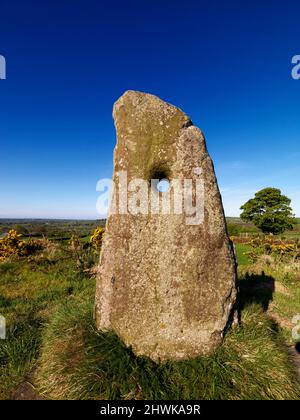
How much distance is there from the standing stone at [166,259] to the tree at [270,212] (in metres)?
41.0

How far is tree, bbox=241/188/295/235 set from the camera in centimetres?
4018

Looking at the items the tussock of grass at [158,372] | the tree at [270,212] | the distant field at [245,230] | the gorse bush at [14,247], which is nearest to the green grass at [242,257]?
the tussock of grass at [158,372]

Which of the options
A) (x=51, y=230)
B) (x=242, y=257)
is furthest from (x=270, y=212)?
(x=51, y=230)

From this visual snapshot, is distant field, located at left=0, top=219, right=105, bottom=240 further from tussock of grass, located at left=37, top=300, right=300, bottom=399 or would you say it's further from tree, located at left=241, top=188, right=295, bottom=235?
tree, located at left=241, top=188, right=295, bottom=235

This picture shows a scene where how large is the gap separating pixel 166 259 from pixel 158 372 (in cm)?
140

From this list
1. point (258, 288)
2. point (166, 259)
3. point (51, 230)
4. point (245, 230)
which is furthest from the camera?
point (51, 230)

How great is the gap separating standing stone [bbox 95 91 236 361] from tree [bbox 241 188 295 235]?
41.0 metres

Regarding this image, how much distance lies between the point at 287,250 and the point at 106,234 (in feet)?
41.9

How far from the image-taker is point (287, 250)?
13.6 meters

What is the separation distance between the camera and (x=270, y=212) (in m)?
41.8

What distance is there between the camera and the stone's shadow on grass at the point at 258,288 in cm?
668

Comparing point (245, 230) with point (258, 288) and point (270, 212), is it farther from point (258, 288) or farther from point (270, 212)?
point (258, 288)

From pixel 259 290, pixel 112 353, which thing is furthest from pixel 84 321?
pixel 259 290
